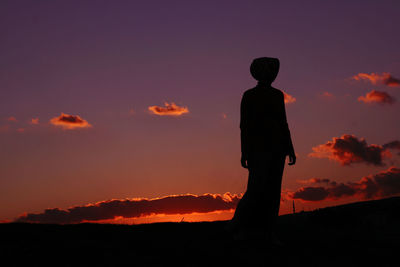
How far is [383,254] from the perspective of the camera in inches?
321

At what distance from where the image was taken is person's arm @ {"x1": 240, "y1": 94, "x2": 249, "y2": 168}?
864cm

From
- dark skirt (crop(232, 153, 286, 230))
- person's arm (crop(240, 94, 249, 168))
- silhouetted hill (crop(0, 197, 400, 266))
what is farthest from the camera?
person's arm (crop(240, 94, 249, 168))

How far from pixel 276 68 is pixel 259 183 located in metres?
2.29

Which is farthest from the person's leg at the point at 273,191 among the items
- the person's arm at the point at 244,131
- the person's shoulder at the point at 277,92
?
the person's shoulder at the point at 277,92

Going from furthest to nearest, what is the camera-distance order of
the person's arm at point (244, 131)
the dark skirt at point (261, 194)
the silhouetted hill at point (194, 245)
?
1. the person's arm at point (244, 131)
2. the dark skirt at point (261, 194)
3. the silhouetted hill at point (194, 245)

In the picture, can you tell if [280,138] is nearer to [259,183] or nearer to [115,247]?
[259,183]

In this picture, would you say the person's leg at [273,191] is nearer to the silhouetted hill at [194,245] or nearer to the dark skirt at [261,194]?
the dark skirt at [261,194]

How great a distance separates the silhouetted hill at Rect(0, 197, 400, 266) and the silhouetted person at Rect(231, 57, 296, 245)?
457 millimetres

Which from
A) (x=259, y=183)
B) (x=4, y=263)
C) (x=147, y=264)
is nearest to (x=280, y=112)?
(x=259, y=183)

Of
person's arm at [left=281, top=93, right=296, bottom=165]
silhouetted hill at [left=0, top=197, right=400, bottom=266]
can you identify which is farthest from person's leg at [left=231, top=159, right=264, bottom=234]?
person's arm at [left=281, top=93, right=296, bottom=165]

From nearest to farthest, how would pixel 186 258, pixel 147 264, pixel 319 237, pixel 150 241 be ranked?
pixel 147 264 < pixel 186 258 < pixel 150 241 < pixel 319 237

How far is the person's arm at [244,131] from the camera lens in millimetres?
8641

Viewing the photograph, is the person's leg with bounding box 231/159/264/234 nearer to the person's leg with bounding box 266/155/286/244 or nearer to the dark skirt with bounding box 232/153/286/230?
the dark skirt with bounding box 232/153/286/230

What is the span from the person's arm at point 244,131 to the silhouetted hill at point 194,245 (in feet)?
5.19
